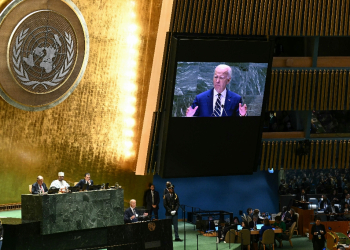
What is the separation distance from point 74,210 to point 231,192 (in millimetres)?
8645

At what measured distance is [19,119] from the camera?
13461 mm

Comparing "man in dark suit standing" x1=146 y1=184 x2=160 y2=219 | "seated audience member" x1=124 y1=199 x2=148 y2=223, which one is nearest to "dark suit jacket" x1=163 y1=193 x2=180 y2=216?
"seated audience member" x1=124 y1=199 x2=148 y2=223

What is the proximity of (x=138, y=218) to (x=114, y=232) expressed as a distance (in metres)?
2.72

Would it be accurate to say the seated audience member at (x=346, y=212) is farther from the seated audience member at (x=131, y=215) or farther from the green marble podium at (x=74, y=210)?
the green marble podium at (x=74, y=210)

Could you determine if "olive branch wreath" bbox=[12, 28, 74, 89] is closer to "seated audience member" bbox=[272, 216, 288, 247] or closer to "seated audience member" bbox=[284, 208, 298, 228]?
"seated audience member" bbox=[272, 216, 288, 247]

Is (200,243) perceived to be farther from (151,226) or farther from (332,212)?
(332,212)

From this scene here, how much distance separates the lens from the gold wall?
535 inches

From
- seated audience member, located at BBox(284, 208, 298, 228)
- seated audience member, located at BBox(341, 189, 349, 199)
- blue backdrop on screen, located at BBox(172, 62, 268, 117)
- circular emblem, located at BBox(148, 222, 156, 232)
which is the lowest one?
circular emblem, located at BBox(148, 222, 156, 232)

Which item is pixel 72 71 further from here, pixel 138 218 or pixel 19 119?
pixel 138 218

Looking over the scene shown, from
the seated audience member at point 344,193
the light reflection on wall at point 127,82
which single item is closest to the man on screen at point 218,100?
the light reflection on wall at point 127,82

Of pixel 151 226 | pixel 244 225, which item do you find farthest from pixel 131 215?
pixel 244 225

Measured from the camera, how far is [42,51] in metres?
13.4

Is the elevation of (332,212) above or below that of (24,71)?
below

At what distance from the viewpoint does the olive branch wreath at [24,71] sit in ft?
42.6
